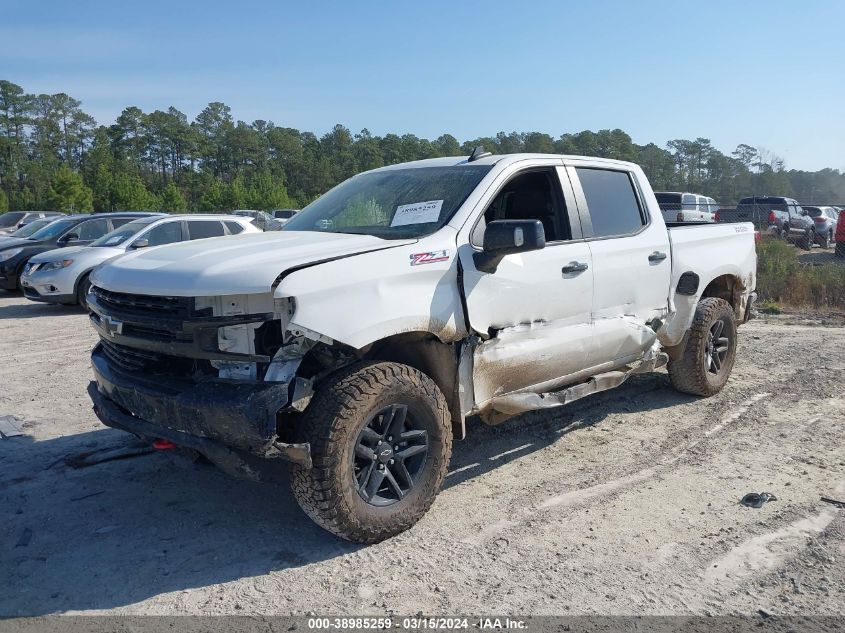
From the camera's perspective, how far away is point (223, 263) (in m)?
3.52

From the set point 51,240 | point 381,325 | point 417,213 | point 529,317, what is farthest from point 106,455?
point 51,240

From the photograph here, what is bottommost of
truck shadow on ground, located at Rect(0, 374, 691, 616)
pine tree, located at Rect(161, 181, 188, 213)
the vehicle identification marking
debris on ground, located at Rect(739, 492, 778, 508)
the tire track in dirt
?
debris on ground, located at Rect(739, 492, 778, 508)

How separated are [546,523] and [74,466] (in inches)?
124

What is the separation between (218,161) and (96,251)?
300 ft

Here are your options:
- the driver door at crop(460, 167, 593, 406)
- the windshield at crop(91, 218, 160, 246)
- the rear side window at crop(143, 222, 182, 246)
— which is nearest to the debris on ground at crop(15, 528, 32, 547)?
the driver door at crop(460, 167, 593, 406)

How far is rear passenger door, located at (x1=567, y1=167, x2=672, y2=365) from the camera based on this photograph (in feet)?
16.4

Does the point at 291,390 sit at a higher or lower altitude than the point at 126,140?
lower

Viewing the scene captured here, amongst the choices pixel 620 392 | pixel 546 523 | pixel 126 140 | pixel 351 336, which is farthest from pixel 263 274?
pixel 126 140

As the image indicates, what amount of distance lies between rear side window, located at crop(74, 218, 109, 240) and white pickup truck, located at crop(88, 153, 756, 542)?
10669mm

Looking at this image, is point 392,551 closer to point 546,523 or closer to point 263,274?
point 546,523

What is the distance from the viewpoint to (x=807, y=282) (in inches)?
489

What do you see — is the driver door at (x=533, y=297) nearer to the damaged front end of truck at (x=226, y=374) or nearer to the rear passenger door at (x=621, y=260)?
the rear passenger door at (x=621, y=260)

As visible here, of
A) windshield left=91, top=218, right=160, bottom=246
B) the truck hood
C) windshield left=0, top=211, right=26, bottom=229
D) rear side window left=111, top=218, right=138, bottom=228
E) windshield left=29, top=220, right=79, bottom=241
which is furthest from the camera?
windshield left=0, top=211, right=26, bottom=229

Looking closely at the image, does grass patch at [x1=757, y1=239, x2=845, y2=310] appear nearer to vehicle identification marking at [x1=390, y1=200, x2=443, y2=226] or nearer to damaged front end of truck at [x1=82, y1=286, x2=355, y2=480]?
vehicle identification marking at [x1=390, y1=200, x2=443, y2=226]
